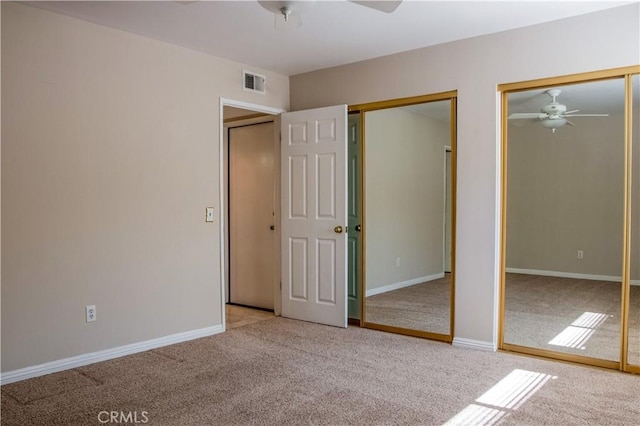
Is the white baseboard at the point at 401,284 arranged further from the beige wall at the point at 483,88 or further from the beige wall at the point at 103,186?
the beige wall at the point at 103,186

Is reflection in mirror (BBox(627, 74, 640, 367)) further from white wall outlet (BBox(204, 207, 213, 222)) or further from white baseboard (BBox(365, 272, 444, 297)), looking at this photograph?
white wall outlet (BBox(204, 207, 213, 222))

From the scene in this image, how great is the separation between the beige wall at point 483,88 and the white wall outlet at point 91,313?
110 inches

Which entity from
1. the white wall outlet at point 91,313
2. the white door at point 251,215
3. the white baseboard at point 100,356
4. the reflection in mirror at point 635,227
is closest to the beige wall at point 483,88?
the reflection in mirror at point 635,227

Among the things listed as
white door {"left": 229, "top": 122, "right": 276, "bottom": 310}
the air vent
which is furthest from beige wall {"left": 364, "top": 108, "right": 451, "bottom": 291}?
the air vent

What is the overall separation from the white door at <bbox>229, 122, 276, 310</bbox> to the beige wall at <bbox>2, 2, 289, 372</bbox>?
983mm

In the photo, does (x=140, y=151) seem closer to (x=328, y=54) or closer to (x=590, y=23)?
(x=328, y=54)

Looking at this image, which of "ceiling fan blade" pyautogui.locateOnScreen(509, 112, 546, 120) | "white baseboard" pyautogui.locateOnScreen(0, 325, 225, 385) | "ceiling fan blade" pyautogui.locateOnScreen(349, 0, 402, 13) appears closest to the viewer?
"ceiling fan blade" pyautogui.locateOnScreen(349, 0, 402, 13)

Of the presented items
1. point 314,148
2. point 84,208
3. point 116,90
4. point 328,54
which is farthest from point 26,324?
point 328,54

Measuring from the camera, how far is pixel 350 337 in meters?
4.10

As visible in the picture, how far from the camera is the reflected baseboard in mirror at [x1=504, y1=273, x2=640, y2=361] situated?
3436 millimetres

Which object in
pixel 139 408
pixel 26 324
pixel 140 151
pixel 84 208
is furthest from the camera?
pixel 140 151

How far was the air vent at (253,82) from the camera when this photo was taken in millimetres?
4492

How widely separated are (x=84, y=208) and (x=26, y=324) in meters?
0.85

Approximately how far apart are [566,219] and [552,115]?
830 mm
